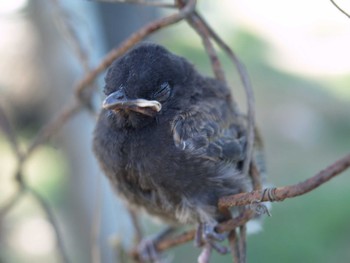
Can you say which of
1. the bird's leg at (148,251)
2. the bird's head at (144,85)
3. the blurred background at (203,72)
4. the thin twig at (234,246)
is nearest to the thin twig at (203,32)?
the bird's head at (144,85)

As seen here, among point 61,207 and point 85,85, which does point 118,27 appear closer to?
point 61,207

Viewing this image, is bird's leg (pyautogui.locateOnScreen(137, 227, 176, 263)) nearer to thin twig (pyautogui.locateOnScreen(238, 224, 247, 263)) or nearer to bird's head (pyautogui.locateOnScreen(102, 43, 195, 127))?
bird's head (pyautogui.locateOnScreen(102, 43, 195, 127))

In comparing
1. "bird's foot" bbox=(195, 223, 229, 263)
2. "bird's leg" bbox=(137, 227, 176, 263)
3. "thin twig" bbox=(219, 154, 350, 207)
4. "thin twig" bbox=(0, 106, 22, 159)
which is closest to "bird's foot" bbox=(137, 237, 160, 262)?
"bird's leg" bbox=(137, 227, 176, 263)

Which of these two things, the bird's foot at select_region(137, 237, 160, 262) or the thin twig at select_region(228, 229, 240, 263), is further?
the bird's foot at select_region(137, 237, 160, 262)

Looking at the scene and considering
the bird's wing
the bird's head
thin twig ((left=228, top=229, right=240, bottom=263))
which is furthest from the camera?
the bird's wing

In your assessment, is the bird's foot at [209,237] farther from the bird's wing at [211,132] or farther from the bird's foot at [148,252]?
the bird's foot at [148,252]

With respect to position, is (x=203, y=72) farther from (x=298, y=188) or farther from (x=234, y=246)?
(x=298, y=188)

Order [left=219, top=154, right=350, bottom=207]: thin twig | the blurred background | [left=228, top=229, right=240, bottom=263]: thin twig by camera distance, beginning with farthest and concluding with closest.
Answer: the blurred background < [left=228, top=229, right=240, bottom=263]: thin twig < [left=219, top=154, right=350, bottom=207]: thin twig

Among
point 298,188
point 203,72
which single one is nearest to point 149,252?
point 298,188
